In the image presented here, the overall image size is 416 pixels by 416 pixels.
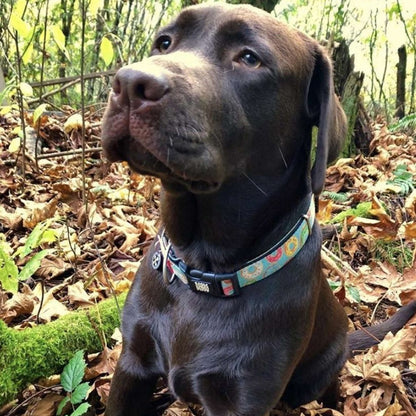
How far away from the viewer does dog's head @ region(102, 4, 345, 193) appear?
1.57 m

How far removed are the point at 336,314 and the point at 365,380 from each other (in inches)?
17.5

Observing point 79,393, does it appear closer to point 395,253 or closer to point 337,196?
point 395,253

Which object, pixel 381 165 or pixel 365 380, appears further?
pixel 381 165

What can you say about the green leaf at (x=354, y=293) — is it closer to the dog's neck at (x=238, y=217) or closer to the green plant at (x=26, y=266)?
the dog's neck at (x=238, y=217)

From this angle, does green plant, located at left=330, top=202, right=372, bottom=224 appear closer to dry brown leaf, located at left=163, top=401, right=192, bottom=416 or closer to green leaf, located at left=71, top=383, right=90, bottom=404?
dry brown leaf, located at left=163, top=401, right=192, bottom=416

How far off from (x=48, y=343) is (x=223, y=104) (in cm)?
140

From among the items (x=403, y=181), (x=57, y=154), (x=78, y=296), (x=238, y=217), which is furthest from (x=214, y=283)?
(x=57, y=154)

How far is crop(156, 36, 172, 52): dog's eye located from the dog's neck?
609 millimetres

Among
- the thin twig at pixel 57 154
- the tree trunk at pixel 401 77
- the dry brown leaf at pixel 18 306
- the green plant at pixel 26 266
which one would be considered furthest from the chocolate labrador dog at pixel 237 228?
the tree trunk at pixel 401 77

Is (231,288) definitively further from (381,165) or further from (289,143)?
(381,165)

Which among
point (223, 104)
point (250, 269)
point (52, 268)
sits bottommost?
point (52, 268)

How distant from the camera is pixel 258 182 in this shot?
2.10m

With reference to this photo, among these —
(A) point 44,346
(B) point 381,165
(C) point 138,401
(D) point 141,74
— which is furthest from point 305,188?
(B) point 381,165

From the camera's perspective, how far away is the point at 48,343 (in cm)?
245
